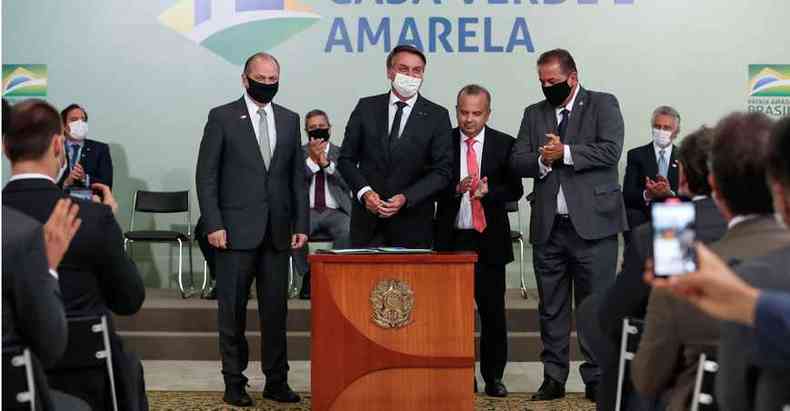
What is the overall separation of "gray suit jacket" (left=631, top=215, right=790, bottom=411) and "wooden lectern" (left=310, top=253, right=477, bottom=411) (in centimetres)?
205

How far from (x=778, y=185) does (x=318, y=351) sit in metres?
3.08

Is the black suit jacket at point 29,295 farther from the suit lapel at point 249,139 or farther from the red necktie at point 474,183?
the red necktie at point 474,183

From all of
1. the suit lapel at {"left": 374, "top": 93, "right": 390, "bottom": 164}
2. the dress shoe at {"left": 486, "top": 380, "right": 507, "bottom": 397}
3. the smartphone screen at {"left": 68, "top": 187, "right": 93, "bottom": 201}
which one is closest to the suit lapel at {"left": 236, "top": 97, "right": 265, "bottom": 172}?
the suit lapel at {"left": 374, "top": 93, "right": 390, "bottom": 164}

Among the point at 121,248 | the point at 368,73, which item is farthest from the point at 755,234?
the point at 368,73

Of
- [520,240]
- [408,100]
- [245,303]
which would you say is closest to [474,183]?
[408,100]

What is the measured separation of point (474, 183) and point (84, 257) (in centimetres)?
277

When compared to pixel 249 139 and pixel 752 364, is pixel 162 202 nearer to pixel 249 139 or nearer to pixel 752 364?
pixel 249 139

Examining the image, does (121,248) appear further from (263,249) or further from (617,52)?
(617,52)

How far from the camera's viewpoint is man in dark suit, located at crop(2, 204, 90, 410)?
2.61 m

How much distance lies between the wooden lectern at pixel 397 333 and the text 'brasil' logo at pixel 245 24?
16.7ft

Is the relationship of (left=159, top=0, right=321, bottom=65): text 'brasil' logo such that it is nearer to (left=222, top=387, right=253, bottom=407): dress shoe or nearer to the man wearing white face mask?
the man wearing white face mask

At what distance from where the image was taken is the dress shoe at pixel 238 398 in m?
5.62

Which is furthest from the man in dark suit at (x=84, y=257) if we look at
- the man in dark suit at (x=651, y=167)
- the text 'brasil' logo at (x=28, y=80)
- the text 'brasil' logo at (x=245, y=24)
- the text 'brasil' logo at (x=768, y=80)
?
the text 'brasil' logo at (x=768, y=80)

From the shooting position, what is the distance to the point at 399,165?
5.62 metres
